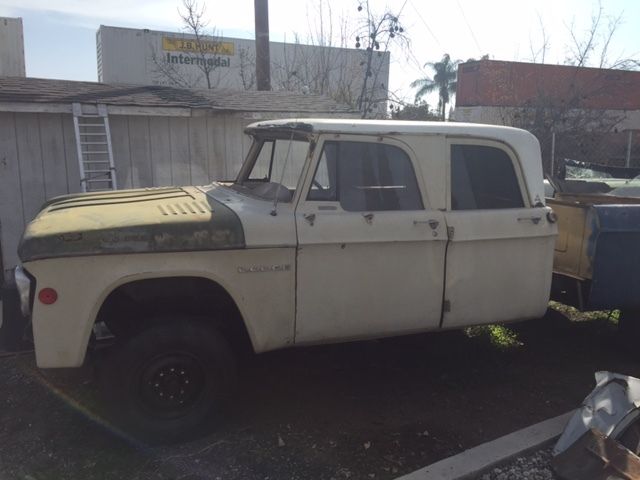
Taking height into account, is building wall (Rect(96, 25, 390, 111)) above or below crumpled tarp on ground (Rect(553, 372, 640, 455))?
above

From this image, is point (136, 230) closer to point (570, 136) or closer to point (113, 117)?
point (113, 117)

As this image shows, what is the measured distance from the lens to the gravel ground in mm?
3168

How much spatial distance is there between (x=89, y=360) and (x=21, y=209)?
181 inches

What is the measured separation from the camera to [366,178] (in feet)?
12.5

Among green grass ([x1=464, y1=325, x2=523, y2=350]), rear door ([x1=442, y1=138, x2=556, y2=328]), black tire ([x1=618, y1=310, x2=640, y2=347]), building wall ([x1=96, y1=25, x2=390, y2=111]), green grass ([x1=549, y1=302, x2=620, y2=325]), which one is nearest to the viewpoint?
rear door ([x1=442, y1=138, x2=556, y2=328])

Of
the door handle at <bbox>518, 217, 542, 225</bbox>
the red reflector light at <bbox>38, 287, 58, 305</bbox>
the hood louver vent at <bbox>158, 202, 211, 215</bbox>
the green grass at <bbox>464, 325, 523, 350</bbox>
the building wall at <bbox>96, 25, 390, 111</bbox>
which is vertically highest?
the building wall at <bbox>96, 25, 390, 111</bbox>

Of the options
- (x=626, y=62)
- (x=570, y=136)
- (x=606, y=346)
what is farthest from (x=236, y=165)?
(x=626, y=62)

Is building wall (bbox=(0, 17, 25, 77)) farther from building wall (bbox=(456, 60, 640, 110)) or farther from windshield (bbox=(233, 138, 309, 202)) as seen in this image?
building wall (bbox=(456, 60, 640, 110))

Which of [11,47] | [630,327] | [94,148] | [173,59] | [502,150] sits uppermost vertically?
[173,59]

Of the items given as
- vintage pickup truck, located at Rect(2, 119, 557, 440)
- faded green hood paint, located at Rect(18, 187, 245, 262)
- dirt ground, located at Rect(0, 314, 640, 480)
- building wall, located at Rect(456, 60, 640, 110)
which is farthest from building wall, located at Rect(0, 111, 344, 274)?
building wall, located at Rect(456, 60, 640, 110)

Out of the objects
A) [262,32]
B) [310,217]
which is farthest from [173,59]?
[310,217]

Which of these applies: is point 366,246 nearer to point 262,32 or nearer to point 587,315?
point 587,315

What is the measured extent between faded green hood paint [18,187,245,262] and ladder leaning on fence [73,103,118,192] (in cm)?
367

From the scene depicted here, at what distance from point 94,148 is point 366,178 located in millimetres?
4972
